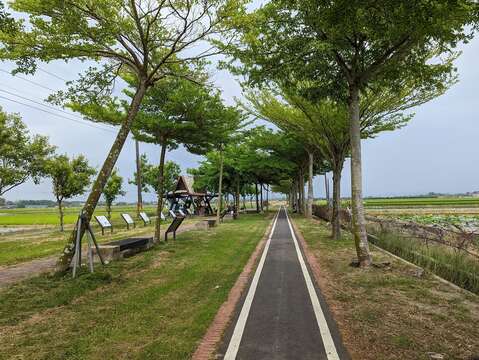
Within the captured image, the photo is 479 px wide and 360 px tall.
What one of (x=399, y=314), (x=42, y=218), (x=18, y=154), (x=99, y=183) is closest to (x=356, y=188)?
(x=399, y=314)

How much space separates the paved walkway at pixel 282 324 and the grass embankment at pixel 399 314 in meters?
0.28

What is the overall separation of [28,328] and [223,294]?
3.25 m

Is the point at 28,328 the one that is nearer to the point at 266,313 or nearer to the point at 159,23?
the point at 266,313

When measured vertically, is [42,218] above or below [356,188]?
below

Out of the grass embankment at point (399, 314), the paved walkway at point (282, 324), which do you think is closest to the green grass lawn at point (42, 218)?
the paved walkway at point (282, 324)

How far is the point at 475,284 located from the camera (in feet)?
26.7

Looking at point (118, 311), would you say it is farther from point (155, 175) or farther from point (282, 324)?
point (155, 175)

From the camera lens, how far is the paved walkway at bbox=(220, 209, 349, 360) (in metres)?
4.38

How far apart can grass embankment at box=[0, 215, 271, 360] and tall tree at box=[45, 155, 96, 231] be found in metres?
15.5

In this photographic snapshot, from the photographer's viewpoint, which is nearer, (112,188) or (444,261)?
(444,261)

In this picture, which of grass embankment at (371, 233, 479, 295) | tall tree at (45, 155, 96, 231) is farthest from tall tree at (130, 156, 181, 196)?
grass embankment at (371, 233, 479, 295)

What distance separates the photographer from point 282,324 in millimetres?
5340

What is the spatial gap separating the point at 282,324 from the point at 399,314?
6.44ft

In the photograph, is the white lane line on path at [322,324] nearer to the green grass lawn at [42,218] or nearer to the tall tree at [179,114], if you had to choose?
the tall tree at [179,114]
